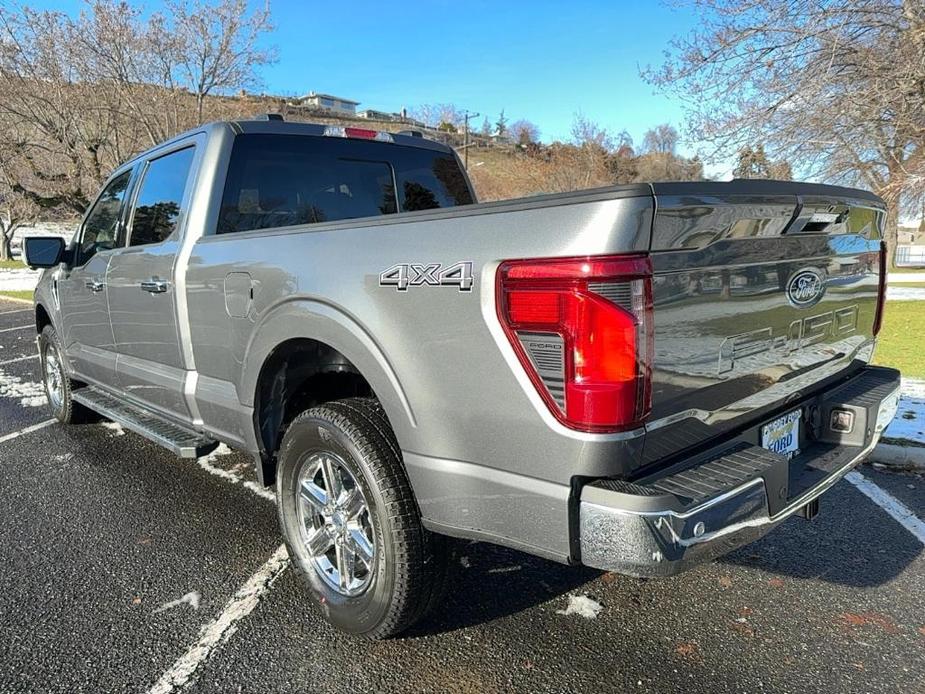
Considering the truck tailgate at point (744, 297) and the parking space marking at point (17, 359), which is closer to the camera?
the truck tailgate at point (744, 297)

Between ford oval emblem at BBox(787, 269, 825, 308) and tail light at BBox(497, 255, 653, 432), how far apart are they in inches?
32.0

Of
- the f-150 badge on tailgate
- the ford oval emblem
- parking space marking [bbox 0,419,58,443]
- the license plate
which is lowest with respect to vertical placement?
parking space marking [bbox 0,419,58,443]

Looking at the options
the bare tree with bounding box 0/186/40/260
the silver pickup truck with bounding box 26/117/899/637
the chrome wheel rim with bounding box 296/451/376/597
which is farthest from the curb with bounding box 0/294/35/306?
the bare tree with bounding box 0/186/40/260

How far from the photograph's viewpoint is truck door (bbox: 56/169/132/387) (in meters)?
4.19

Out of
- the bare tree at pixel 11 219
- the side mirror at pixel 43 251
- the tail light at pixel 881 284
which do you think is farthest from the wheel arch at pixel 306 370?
the bare tree at pixel 11 219

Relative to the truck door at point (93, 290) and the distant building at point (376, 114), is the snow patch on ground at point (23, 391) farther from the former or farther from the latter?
the distant building at point (376, 114)

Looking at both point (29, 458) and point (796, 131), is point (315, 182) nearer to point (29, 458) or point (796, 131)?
point (29, 458)

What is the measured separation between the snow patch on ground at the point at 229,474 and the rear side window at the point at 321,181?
1518 millimetres

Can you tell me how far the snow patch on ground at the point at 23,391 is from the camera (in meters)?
6.43

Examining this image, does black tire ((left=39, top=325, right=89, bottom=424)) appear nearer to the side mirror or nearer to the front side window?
the side mirror

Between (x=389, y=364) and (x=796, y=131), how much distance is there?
34.7 ft

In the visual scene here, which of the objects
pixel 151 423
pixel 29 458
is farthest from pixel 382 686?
pixel 29 458

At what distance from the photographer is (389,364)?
219 cm

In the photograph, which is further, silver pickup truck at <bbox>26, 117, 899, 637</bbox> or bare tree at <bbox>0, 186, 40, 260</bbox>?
bare tree at <bbox>0, 186, 40, 260</bbox>
